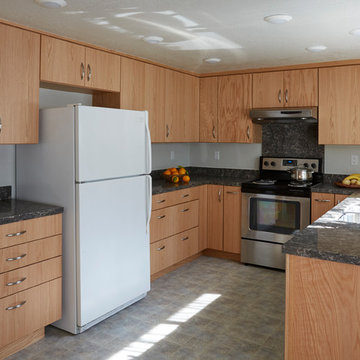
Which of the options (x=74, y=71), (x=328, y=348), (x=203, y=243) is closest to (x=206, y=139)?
(x=203, y=243)

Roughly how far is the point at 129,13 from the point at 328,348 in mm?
2176

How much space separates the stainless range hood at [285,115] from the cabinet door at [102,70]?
1585 mm

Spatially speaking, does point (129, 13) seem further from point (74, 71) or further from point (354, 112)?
point (354, 112)

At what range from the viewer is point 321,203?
398 cm

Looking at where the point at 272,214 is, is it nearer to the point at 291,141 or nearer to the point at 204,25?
the point at 291,141

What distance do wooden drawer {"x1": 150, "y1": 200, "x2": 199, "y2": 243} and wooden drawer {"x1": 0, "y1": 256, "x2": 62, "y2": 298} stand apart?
1.17m

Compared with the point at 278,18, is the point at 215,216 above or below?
below

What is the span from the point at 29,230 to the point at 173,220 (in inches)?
69.1

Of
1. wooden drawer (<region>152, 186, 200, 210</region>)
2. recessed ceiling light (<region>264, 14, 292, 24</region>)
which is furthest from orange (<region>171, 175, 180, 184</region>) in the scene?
recessed ceiling light (<region>264, 14, 292, 24</region>)

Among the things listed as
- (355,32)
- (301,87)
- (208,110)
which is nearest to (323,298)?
(355,32)

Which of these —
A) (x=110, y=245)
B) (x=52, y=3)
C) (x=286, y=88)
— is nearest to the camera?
(x=52, y=3)

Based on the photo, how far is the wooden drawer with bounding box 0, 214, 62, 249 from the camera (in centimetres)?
249

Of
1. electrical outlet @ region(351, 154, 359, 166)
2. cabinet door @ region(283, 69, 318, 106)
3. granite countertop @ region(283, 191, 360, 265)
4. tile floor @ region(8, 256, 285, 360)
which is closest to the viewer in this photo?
granite countertop @ region(283, 191, 360, 265)

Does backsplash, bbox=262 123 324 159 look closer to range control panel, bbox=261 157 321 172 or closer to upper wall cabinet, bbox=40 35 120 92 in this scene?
range control panel, bbox=261 157 321 172
